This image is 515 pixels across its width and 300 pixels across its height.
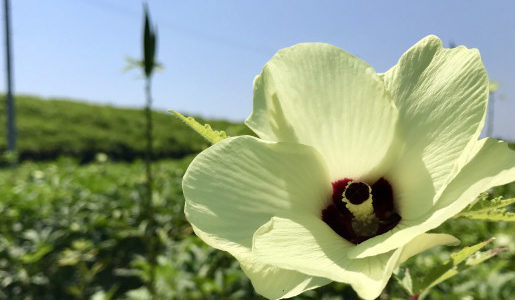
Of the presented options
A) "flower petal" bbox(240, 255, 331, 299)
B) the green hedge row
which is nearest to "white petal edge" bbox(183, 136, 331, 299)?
"flower petal" bbox(240, 255, 331, 299)

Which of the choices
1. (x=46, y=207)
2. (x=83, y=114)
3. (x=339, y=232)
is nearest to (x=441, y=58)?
(x=339, y=232)

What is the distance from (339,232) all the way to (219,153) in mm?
160

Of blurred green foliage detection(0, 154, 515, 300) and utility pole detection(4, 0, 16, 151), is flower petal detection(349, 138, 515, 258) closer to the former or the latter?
blurred green foliage detection(0, 154, 515, 300)

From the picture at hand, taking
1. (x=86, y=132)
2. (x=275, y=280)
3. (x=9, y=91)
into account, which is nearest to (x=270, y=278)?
(x=275, y=280)

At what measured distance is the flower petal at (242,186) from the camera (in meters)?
0.38

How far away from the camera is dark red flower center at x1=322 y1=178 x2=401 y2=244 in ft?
1.51

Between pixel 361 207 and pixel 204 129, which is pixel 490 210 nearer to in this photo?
pixel 361 207

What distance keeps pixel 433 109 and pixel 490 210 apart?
93 millimetres

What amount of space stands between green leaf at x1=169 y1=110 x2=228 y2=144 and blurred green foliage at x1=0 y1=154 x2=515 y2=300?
4.11 feet

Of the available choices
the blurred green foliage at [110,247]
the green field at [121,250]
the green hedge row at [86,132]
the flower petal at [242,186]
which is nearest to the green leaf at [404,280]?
the flower petal at [242,186]

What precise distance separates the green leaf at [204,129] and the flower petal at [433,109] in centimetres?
16

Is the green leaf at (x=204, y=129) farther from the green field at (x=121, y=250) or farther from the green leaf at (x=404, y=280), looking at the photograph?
the green field at (x=121, y=250)

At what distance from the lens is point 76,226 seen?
273cm

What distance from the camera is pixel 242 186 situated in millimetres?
397
